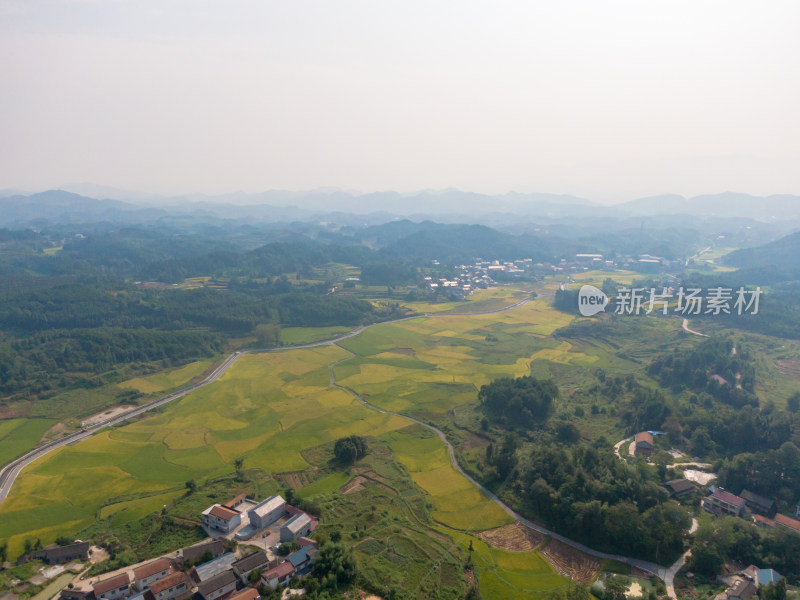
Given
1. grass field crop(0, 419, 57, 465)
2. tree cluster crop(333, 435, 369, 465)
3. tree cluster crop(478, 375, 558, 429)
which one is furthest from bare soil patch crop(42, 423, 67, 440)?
tree cluster crop(478, 375, 558, 429)

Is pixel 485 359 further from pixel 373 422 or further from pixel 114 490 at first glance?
pixel 114 490

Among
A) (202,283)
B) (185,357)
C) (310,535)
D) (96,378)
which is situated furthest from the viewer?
(202,283)

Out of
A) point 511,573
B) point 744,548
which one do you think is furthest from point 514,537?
point 744,548

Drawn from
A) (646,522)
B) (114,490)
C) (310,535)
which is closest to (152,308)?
(114,490)

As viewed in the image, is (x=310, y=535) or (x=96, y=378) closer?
(x=310, y=535)

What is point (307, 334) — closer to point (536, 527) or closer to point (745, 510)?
point (536, 527)

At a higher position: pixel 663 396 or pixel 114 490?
pixel 663 396

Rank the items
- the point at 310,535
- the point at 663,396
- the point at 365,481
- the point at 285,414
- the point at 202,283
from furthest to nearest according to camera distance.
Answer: the point at 202,283 < the point at 285,414 < the point at 663,396 < the point at 365,481 < the point at 310,535

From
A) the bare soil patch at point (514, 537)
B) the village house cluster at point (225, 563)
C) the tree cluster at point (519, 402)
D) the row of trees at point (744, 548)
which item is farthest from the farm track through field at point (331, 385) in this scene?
the village house cluster at point (225, 563)
